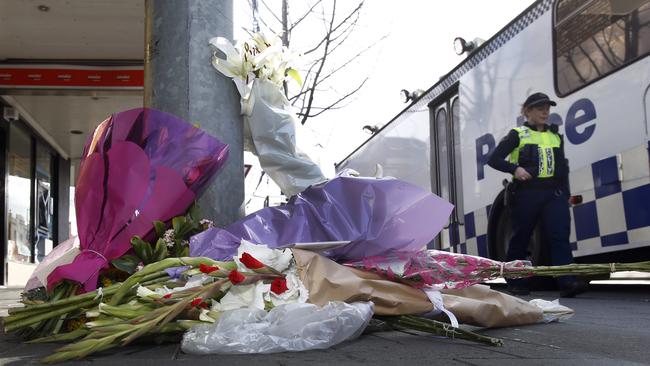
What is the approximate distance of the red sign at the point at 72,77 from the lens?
9688 millimetres

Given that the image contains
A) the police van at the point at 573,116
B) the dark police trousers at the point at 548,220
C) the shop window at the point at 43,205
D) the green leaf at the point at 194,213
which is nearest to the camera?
the green leaf at the point at 194,213

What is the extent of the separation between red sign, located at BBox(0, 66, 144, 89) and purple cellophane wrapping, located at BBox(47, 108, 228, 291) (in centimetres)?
715

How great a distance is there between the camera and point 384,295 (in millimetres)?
2676

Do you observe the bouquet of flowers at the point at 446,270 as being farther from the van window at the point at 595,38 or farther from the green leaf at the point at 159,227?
the van window at the point at 595,38

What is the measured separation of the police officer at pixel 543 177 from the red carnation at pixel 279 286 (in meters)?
3.23

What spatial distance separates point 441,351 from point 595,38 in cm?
420

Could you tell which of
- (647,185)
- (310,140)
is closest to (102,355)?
(310,140)

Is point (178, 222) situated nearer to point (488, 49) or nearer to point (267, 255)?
point (267, 255)

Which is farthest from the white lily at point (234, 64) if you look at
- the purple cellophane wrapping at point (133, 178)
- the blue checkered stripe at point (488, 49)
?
the blue checkered stripe at point (488, 49)

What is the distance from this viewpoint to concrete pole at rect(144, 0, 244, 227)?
3311mm

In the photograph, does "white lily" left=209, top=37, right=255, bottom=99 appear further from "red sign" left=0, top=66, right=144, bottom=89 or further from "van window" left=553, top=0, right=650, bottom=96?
"red sign" left=0, top=66, right=144, bottom=89

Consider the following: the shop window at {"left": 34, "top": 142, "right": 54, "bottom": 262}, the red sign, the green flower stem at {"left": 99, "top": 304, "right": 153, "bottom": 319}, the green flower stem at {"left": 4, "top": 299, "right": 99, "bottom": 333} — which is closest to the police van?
the green flower stem at {"left": 99, "top": 304, "right": 153, "bottom": 319}

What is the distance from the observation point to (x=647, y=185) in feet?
15.7

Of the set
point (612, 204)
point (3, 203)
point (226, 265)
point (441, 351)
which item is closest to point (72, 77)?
point (3, 203)
